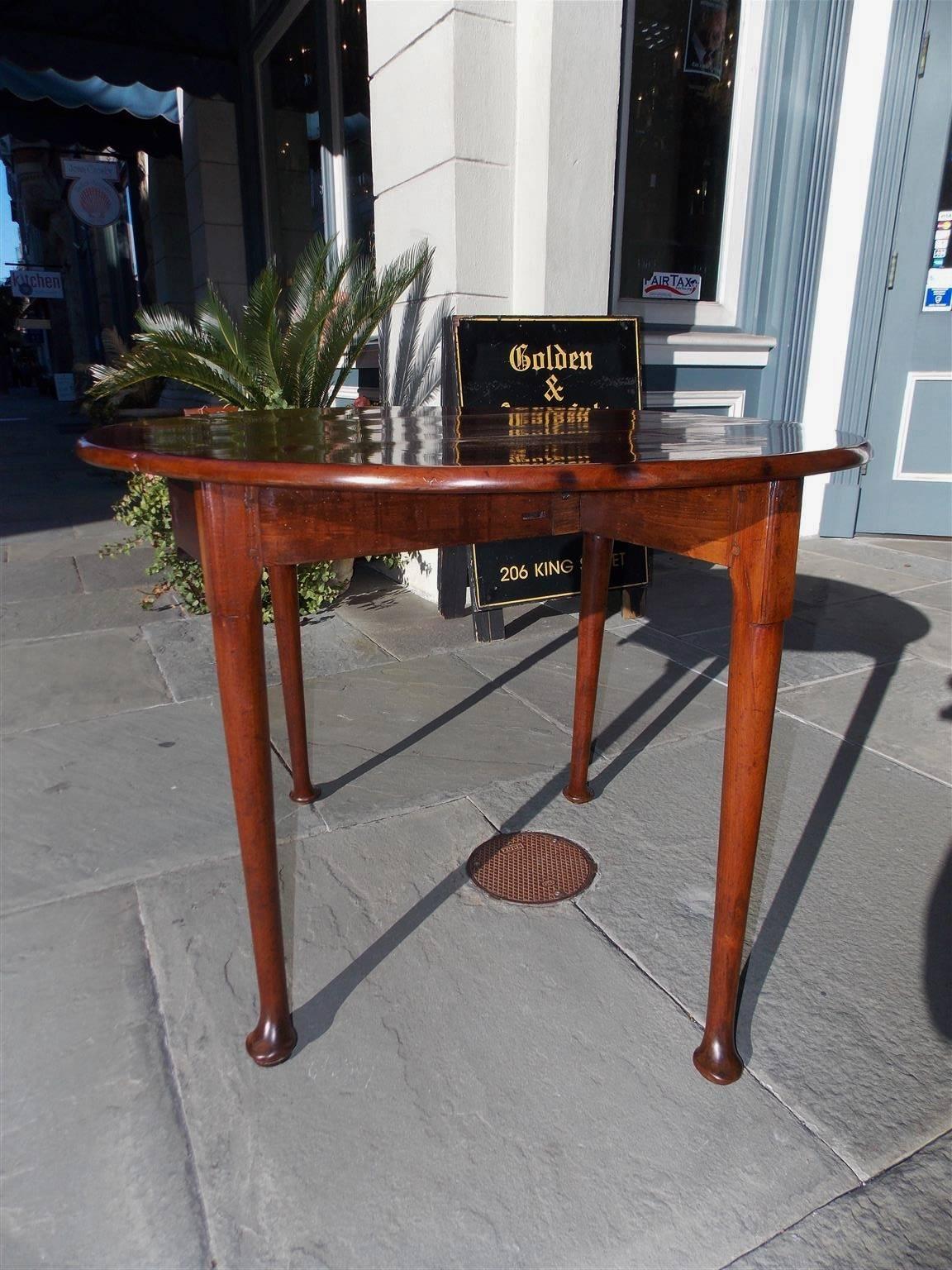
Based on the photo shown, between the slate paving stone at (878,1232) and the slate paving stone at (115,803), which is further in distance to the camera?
the slate paving stone at (115,803)

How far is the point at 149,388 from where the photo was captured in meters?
9.34

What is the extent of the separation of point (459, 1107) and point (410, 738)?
56.1 inches

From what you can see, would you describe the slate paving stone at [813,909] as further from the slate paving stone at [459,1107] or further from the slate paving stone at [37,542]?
the slate paving stone at [37,542]

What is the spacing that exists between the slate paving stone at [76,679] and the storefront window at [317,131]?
2.86 meters

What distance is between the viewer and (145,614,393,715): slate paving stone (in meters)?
3.21

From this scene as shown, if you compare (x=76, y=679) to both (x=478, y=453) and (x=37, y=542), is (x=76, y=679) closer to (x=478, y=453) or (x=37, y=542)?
(x=478, y=453)

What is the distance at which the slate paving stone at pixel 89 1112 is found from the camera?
1.17 meters

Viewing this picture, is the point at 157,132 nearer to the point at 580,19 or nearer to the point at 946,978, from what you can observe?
the point at 580,19

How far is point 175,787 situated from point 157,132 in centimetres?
798

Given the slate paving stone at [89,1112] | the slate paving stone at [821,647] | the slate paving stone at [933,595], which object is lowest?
the slate paving stone at [89,1112]

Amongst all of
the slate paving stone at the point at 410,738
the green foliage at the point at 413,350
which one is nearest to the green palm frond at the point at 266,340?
the green foliage at the point at 413,350

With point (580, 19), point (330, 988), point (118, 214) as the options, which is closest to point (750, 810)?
point (330, 988)

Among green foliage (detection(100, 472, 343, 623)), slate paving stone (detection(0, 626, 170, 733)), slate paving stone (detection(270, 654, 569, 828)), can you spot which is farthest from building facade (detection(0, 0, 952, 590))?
slate paving stone (detection(0, 626, 170, 733))

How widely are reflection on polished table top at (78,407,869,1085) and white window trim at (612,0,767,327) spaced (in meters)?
3.46
